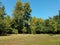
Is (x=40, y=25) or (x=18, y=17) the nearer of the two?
(x=18, y=17)

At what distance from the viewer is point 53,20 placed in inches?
2635

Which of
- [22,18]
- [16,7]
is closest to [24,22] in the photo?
[22,18]

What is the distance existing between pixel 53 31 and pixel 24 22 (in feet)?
40.6

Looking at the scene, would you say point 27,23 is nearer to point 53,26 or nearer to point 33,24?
point 33,24

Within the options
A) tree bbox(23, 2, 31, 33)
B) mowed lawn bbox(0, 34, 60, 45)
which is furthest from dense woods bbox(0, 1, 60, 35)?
mowed lawn bbox(0, 34, 60, 45)

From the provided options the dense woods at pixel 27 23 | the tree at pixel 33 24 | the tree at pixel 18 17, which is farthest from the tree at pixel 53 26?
the tree at pixel 18 17

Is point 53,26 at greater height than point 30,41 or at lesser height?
greater

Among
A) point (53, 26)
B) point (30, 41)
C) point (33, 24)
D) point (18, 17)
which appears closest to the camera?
point (30, 41)

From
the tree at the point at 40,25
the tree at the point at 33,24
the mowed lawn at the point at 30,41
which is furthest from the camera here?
the tree at the point at 40,25

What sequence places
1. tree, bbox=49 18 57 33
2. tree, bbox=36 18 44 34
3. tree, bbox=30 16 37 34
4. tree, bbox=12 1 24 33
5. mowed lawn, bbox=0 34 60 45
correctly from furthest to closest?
A: tree, bbox=36 18 44 34 < tree, bbox=30 16 37 34 < tree, bbox=12 1 24 33 < tree, bbox=49 18 57 33 < mowed lawn, bbox=0 34 60 45

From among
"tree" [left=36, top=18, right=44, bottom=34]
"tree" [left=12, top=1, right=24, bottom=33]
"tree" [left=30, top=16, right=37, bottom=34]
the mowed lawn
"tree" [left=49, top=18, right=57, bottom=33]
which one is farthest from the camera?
"tree" [left=36, top=18, right=44, bottom=34]

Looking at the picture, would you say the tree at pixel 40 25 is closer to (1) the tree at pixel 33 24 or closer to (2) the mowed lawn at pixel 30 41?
(1) the tree at pixel 33 24

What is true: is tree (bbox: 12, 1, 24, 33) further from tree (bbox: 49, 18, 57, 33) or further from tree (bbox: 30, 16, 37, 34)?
tree (bbox: 49, 18, 57, 33)

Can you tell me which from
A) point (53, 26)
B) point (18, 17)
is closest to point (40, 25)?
point (53, 26)
